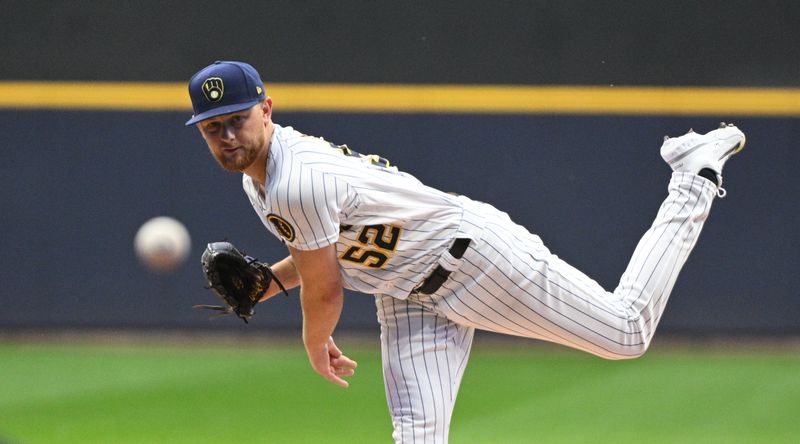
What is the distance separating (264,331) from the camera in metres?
8.07

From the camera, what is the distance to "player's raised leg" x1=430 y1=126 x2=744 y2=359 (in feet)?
12.6

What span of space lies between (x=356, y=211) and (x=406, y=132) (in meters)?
4.40

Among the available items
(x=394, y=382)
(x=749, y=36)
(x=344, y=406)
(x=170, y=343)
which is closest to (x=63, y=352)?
(x=170, y=343)

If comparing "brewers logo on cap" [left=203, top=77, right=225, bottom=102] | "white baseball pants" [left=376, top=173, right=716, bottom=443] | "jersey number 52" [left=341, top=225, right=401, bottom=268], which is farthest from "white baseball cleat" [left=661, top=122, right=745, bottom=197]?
"brewers logo on cap" [left=203, top=77, right=225, bottom=102]

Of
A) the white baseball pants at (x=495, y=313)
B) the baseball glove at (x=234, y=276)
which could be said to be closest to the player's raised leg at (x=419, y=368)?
the white baseball pants at (x=495, y=313)

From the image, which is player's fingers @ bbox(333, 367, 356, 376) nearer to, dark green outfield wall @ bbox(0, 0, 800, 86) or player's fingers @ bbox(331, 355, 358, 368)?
player's fingers @ bbox(331, 355, 358, 368)

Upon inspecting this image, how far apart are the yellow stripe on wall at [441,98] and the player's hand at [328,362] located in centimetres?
406

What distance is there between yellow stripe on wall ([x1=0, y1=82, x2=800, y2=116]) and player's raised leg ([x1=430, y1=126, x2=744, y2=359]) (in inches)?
145

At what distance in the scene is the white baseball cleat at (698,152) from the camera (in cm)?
425

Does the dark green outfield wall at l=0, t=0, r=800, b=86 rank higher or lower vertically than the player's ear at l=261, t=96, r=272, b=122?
higher

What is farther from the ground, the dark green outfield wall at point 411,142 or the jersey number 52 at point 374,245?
the dark green outfield wall at point 411,142

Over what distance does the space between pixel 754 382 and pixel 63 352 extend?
468 cm

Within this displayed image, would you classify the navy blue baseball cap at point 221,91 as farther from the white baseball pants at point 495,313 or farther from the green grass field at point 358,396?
the green grass field at point 358,396

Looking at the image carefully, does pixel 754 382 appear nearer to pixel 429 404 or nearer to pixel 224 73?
pixel 429 404
